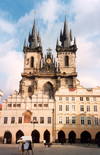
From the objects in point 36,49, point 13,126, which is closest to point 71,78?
point 36,49

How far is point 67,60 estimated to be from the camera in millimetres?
53125

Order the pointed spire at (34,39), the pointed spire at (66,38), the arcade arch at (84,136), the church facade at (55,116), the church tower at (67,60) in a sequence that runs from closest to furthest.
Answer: the church facade at (55,116) < the arcade arch at (84,136) < the church tower at (67,60) < the pointed spire at (66,38) < the pointed spire at (34,39)

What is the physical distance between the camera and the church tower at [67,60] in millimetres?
49841

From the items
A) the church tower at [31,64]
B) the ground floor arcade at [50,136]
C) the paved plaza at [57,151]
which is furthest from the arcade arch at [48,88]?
the paved plaza at [57,151]

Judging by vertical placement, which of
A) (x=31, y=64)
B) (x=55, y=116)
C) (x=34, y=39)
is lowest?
(x=55, y=116)

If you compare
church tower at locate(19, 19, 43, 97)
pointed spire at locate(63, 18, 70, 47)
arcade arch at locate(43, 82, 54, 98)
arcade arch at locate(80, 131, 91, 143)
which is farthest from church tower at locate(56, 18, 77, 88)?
arcade arch at locate(80, 131, 91, 143)

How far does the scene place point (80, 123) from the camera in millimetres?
33281

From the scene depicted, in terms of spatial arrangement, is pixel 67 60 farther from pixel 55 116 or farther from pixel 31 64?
pixel 55 116

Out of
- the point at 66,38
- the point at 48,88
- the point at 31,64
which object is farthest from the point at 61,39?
the point at 48,88

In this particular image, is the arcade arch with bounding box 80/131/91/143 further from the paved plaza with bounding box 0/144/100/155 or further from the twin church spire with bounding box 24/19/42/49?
the twin church spire with bounding box 24/19/42/49

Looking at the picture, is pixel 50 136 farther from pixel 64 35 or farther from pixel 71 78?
pixel 64 35

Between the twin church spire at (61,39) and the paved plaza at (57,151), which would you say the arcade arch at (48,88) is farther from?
the paved plaza at (57,151)

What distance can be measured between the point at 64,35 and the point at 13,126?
3532cm

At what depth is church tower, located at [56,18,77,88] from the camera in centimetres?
4984
